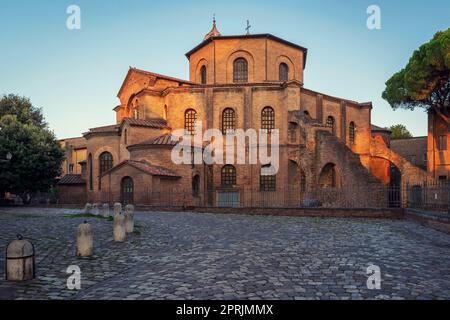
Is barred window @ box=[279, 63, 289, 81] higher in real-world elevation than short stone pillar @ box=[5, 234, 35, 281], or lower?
higher

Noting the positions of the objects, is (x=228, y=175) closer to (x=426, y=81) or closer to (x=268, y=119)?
(x=268, y=119)

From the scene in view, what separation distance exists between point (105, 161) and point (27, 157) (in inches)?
235

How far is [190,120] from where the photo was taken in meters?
28.8

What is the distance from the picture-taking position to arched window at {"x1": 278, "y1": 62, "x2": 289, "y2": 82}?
103 feet

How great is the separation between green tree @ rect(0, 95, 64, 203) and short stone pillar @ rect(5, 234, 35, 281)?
25.7 metres

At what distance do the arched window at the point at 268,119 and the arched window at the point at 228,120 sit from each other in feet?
7.62

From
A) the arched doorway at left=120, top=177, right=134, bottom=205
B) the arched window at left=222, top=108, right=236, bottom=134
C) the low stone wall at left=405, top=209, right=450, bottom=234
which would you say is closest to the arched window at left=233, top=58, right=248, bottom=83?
the arched window at left=222, top=108, right=236, bottom=134

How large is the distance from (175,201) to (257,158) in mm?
7143

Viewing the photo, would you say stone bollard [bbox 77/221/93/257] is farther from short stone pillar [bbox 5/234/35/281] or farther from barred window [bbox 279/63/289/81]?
barred window [bbox 279/63/289/81]

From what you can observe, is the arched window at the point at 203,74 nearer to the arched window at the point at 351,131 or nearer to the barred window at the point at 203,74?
the barred window at the point at 203,74
